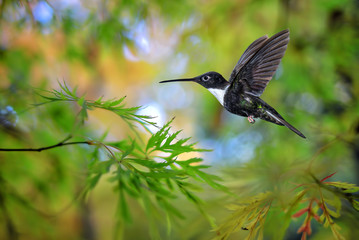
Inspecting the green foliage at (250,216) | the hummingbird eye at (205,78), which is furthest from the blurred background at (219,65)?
the hummingbird eye at (205,78)

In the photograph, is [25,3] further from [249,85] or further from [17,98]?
[249,85]

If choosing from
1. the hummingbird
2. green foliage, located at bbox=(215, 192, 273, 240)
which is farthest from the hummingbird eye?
green foliage, located at bbox=(215, 192, 273, 240)

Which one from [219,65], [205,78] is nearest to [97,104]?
[205,78]

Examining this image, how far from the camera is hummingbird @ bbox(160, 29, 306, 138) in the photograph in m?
0.21

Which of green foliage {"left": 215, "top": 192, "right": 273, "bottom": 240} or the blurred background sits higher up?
the blurred background

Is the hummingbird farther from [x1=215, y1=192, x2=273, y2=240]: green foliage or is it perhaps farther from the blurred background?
the blurred background

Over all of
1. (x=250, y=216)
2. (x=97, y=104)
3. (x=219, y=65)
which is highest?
(x=219, y=65)

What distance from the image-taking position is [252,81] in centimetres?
23

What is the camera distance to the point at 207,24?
2.21 ft

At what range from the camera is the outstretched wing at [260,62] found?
206mm

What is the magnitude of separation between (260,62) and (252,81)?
2 cm

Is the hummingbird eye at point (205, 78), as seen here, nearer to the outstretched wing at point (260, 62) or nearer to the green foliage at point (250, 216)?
the outstretched wing at point (260, 62)

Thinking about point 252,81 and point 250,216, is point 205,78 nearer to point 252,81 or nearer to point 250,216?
point 252,81

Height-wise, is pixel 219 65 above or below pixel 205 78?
above
